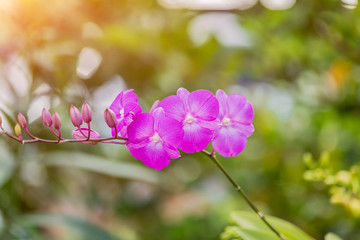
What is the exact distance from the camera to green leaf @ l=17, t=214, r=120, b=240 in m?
0.99

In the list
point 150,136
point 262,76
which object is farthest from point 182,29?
point 150,136

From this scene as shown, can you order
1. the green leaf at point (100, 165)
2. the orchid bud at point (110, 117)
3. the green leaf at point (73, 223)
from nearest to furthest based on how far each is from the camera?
the orchid bud at point (110, 117)
the green leaf at point (73, 223)
the green leaf at point (100, 165)

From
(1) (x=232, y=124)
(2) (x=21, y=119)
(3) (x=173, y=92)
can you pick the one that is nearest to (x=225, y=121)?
(1) (x=232, y=124)

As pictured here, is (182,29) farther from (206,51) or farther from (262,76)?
Result: (262,76)

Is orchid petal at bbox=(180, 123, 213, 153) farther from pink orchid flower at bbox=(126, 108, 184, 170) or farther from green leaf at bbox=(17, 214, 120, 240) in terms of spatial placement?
green leaf at bbox=(17, 214, 120, 240)

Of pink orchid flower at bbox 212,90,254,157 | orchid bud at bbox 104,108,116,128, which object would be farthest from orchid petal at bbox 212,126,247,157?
orchid bud at bbox 104,108,116,128

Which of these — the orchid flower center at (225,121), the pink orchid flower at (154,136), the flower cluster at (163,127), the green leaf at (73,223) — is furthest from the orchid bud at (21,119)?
the green leaf at (73,223)

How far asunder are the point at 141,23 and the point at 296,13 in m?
0.48

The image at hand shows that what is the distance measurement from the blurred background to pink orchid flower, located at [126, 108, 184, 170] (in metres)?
0.63

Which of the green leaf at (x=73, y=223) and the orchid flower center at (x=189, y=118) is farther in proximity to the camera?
the green leaf at (x=73, y=223)

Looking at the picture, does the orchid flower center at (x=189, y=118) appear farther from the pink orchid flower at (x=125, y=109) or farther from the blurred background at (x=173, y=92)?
the blurred background at (x=173, y=92)

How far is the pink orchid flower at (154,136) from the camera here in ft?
1.48

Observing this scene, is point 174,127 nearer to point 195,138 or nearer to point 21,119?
point 195,138

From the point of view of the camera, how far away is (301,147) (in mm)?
1428
